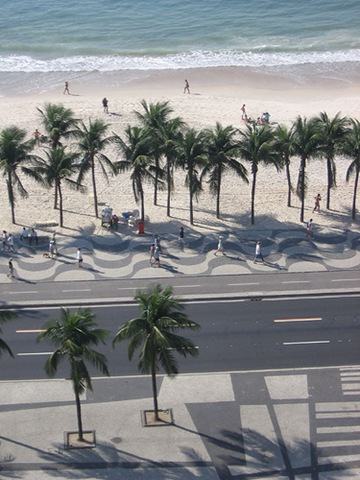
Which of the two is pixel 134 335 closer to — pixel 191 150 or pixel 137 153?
pixel 137 153

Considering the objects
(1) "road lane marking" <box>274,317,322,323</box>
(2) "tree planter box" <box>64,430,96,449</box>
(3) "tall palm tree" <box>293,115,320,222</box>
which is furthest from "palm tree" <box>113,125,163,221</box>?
(2) "tree planter box" <box>64,430,96,449</box>

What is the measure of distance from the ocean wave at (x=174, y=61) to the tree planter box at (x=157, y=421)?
2887 inches

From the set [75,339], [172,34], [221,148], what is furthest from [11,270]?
[172,34]

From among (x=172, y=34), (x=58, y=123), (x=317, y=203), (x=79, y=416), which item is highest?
(x=172, y=34)

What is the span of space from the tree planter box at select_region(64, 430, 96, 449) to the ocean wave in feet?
245

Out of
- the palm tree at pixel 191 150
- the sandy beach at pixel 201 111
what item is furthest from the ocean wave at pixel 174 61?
the palm tree at pixel 191 150

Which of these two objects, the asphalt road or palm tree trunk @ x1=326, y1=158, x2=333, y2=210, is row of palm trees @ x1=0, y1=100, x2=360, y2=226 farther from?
the asphalt road

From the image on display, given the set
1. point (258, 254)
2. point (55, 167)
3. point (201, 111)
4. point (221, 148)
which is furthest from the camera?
point (201, 111)

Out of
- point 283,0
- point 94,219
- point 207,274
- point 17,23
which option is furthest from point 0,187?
point 283,0

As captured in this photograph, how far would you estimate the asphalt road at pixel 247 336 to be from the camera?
49.3 m

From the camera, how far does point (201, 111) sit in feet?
298

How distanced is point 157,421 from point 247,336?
9.74 m

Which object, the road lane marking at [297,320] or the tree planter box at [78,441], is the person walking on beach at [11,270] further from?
the road lane marking at [297,320]

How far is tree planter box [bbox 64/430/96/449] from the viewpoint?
43.0m
